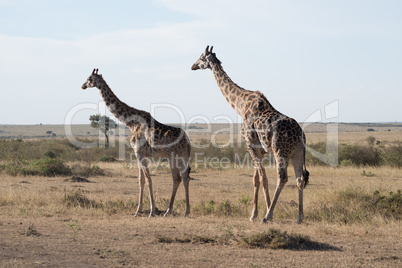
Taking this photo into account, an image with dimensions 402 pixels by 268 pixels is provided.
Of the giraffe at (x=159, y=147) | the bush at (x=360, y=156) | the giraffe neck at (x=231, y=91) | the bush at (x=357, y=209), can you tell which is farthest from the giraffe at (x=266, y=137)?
the bush at (x=360, y=156)

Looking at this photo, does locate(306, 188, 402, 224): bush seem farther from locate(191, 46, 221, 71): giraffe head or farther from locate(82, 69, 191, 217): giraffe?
locate(191, 46, 221, 71): giraffe head

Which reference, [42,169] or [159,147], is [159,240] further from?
[42,169]

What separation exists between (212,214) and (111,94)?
409cm

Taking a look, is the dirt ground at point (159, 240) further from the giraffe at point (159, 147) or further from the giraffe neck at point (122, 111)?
the giraffe neck at point (122, 111)

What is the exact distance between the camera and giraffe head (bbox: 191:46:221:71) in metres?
11.8

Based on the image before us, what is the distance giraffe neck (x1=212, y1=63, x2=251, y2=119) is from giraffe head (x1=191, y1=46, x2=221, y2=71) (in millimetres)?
130

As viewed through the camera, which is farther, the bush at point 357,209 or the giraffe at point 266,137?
the bush at point 357,209

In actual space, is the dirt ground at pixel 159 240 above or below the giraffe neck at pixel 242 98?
below

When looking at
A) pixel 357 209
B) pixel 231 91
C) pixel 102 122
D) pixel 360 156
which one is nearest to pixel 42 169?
pixel 231 91

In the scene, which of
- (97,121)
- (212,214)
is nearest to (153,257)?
(212,214)

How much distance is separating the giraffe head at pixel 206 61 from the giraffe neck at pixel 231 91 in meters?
0.13

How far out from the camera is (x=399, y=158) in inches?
971

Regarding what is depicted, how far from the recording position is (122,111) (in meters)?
11.9

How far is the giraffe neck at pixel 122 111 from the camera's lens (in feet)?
37.8
